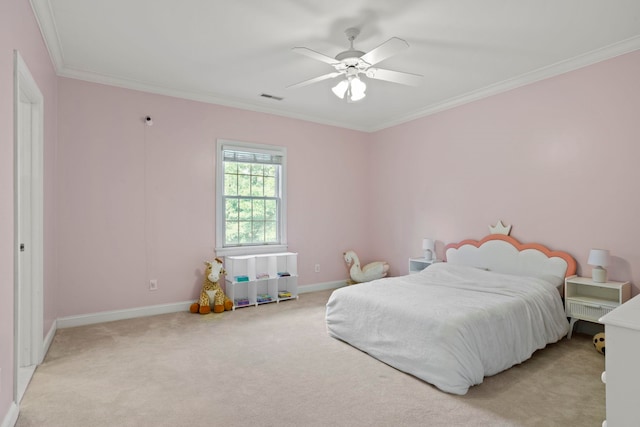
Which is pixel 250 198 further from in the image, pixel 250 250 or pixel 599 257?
pixel 599 257

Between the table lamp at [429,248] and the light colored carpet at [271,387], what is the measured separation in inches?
70.0

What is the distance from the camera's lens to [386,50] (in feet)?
8.36

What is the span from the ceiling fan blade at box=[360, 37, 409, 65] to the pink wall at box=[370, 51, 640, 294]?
2193mm

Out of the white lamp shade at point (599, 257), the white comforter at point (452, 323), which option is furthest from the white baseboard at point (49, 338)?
the white lamp shade at point (599, 257)

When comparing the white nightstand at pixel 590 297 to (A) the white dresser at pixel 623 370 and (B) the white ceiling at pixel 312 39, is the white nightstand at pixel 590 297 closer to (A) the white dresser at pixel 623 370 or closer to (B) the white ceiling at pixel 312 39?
(B) the white ceiling at pixel 312 39

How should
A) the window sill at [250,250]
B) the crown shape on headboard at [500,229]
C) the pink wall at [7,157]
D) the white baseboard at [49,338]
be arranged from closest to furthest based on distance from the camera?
1. the pink wall at [7,157]
2. the white baseboard at [49,338]
3. the crown shape on headboard at [500,229]
4. the window sill at [250,250]

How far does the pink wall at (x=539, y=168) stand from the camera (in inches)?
127

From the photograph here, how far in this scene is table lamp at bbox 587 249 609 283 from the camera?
312 cm

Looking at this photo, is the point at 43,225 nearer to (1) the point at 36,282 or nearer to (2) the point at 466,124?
(1) the point at 36,282

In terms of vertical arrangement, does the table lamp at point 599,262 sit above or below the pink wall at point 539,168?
below

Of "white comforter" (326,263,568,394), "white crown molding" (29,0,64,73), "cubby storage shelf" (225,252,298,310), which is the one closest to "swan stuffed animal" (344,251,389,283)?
"cubby storage shelf" (225,252,298,310)

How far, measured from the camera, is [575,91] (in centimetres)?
352

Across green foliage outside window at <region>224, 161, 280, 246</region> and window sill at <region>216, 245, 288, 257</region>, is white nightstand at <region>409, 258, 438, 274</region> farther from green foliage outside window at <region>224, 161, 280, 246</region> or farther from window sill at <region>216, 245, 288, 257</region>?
green foliage outside window at <region>224, 161, 280, 246</region>

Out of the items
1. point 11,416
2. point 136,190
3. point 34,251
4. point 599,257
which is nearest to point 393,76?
point 599,257
